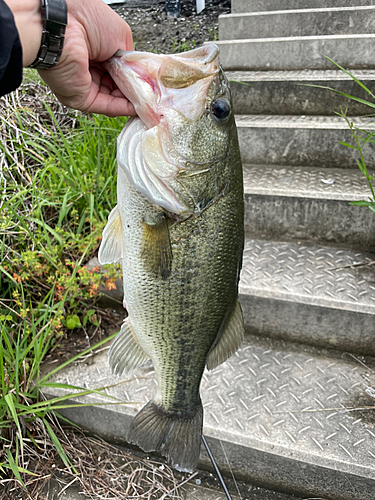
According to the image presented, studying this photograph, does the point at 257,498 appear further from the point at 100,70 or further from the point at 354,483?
the point at 100,70

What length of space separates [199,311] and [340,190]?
66.2 inches

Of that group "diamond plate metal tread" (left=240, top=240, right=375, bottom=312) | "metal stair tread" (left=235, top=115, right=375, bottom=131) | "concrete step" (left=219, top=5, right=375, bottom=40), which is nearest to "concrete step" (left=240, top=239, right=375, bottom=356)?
"diamond plate metal tread" (left=240, top=240, right=375, bottom=312)

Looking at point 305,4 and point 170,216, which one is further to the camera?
point 305,4

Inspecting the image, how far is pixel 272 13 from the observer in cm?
346

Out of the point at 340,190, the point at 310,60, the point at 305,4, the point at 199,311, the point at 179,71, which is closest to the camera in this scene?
the point at 179,71

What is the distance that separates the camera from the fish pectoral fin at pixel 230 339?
1213mm

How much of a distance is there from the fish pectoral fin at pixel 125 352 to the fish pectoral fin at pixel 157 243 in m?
0.25

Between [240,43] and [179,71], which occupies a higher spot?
[240,43]

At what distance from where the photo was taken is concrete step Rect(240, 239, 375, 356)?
2100 mm

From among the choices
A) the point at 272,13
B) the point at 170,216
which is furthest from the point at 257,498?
the point at 272,13

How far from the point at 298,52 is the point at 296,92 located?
1.57 feet

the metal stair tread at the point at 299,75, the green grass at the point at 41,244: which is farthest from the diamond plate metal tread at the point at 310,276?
the metal stair tread at the point at 299,75

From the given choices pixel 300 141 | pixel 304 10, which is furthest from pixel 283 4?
pixel 300 141

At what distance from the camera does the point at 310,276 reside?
7.45 ft
